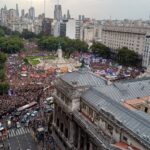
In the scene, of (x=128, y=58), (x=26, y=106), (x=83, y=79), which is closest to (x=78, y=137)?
(x=83, y=79)

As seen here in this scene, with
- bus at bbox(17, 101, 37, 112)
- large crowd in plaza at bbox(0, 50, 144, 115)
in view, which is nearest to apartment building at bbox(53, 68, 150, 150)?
bus at bbox(17, 101, 37, 112)

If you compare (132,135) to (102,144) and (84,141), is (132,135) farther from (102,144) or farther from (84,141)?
(84,141)

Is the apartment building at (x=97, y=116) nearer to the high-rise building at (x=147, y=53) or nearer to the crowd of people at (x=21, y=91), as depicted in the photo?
the crowd of people at (x=21, y=91)

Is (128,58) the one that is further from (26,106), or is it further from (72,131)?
(72,131)

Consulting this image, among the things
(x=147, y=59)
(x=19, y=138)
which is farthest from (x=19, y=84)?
(x=147, y=59)

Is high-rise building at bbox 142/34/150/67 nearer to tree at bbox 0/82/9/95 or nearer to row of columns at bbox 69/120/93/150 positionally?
tree at bbox 0/82/9/95

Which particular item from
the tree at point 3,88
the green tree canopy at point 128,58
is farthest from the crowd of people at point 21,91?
the green tree canopy at point 128,58
